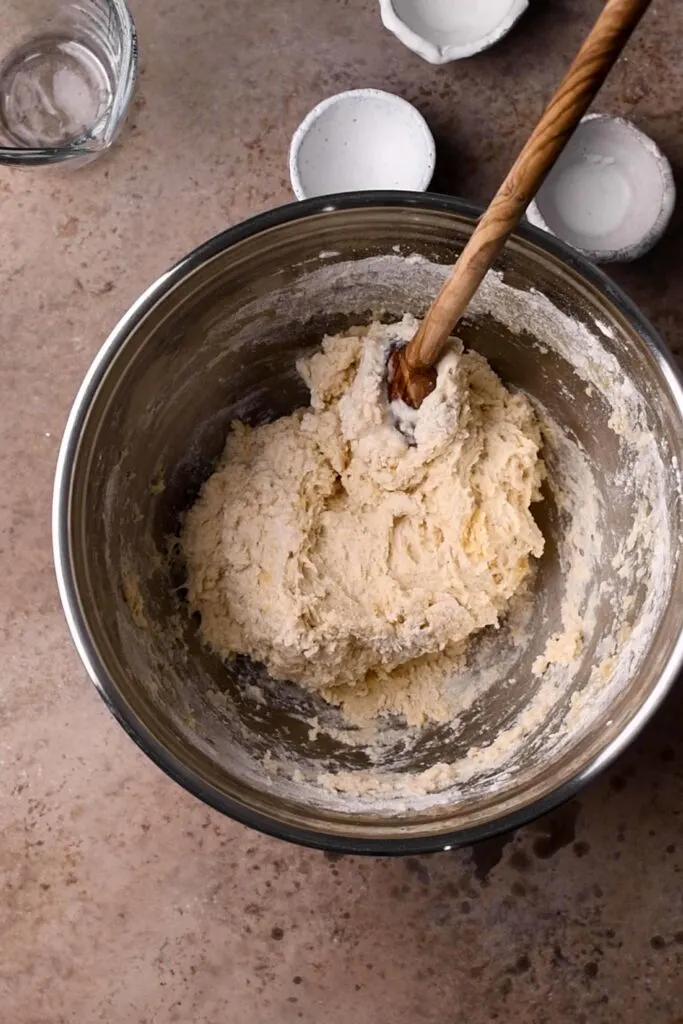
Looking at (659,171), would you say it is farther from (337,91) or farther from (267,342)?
(267,342)

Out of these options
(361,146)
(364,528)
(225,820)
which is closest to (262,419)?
(364,528)

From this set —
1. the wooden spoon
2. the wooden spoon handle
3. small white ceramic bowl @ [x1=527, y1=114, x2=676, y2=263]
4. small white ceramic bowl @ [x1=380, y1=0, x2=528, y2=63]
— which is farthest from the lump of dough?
small white ceramic bowl @ [x1=380, y1=0, x2=528, y2=63]

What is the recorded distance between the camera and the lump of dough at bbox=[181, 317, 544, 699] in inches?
54.3

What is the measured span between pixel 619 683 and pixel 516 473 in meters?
0.33

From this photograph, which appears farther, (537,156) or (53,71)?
(53,71)

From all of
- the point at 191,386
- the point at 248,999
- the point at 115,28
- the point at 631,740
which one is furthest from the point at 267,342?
the point at 248,999

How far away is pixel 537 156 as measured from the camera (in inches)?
37.5

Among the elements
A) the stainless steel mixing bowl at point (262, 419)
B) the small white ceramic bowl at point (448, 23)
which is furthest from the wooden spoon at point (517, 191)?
the small white ceramic bowl at point (448, 23)

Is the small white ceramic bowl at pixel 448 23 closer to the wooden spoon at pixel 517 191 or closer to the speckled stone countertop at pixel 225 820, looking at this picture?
the speckled stone countertop at pixel 225 820

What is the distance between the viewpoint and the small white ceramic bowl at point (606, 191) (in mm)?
1567

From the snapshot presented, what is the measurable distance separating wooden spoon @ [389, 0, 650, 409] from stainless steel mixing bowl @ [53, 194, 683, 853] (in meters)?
0.15

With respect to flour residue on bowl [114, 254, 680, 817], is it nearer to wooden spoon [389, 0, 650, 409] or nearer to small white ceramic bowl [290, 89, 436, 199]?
wooden spoon [389, 0, 650, 409]

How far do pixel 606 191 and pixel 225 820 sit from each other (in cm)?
123

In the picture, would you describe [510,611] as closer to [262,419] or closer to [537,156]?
[262,419]
